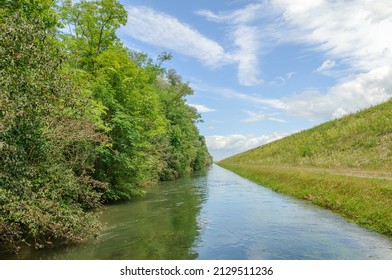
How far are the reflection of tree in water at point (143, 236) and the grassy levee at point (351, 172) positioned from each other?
7209mm

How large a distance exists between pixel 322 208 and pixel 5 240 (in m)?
14.9

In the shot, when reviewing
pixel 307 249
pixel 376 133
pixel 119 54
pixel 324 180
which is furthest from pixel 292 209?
pixel 376 133

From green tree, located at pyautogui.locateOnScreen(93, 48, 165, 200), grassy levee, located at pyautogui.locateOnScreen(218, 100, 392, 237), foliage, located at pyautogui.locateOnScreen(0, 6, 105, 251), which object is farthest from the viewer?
green tree, located at pyautogui.locateOnScreen(93, 48, 165, 200)

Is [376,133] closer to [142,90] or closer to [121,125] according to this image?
[142,90]

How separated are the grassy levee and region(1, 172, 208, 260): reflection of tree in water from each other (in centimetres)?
721

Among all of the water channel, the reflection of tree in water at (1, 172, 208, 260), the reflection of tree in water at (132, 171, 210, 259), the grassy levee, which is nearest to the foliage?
the reflection of tree in water at (1, 172, 208, 260)

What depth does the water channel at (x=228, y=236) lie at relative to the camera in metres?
10.6

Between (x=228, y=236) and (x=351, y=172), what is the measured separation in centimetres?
1674

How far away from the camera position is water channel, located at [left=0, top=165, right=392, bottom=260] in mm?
10633

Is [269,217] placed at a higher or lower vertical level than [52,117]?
lower

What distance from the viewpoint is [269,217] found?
16500 mm

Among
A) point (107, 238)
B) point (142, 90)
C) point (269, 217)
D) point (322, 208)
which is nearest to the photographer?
point (107, 238)

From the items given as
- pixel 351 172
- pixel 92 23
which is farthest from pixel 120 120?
pixel 351 172

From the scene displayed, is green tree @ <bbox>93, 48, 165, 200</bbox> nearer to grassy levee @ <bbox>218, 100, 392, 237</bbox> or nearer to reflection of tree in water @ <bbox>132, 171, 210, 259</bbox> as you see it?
reflection of tree in water @ <bbox>132, 171, 210, 259</bbox>
